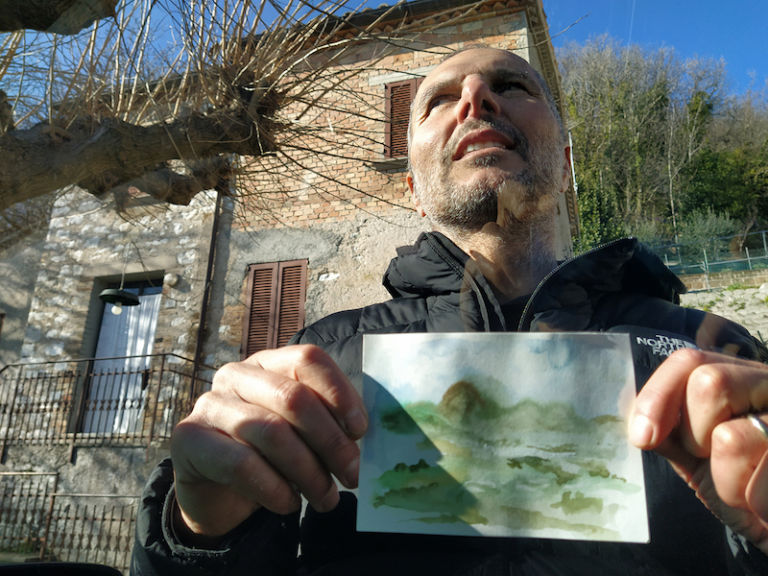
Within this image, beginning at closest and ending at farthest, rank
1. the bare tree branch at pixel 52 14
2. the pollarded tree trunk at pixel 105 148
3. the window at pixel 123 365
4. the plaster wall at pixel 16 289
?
the bare tree branch at pixel 52 14 → the pollarded tree trunk at pixel 105 148 → the window at pixel 123 365 → the plaster wall at pixel 16 289

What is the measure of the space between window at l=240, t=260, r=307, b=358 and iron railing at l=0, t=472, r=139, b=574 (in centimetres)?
257

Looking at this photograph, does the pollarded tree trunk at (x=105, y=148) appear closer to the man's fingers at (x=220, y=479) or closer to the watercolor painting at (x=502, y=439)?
the man's fingers at (x=220, y=479)

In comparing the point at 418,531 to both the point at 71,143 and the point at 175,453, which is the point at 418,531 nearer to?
the point at 175,453

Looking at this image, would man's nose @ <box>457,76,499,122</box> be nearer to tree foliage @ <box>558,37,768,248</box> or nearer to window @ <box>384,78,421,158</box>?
tree foliage @ <box>558,37,768,248</box>

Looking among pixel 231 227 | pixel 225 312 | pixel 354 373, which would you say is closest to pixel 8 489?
pixel 225 312

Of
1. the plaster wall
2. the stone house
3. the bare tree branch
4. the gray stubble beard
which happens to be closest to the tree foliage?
the gray stubble beard

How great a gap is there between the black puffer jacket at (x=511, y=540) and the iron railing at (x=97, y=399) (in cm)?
669

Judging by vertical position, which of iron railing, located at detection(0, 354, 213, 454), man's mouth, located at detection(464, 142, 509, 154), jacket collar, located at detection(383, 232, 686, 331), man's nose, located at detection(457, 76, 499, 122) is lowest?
jacket collar, located at detection(383, 232, 686, 331)

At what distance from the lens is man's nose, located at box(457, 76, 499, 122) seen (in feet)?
4.41

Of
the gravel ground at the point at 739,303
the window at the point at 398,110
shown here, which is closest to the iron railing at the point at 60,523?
the window at the point at 398,110

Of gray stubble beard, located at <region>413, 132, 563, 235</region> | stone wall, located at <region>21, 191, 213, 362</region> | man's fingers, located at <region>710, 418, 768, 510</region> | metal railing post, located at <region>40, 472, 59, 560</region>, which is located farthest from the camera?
stone wall, located at <region>21, 191, 213, 362</region>

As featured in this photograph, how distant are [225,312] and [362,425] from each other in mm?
7603

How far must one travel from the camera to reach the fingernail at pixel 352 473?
723 mm

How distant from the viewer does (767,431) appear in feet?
2.01
